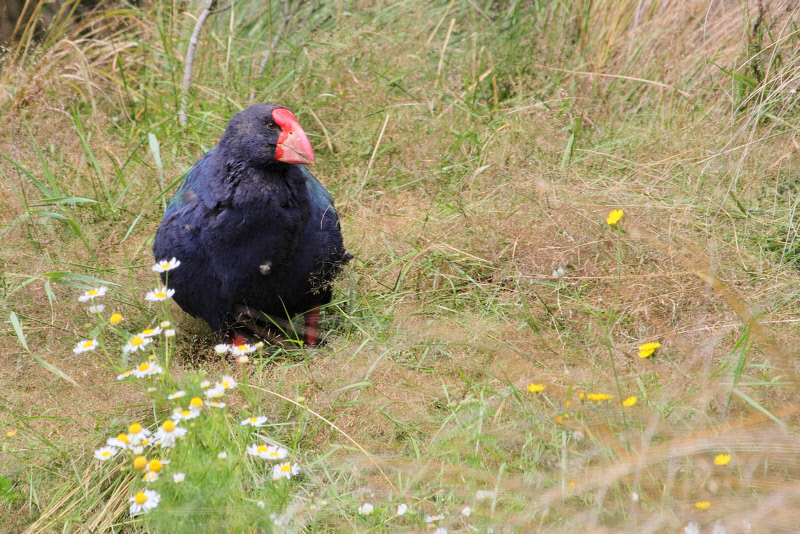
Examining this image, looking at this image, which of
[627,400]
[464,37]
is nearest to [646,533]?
[627,400]

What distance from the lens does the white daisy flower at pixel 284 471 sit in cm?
173

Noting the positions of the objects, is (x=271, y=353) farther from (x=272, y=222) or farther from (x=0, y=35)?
(x=0, y=35)

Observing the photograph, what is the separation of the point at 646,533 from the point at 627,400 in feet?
1.35

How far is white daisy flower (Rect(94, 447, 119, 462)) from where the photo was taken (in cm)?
184

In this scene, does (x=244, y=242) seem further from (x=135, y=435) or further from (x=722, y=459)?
(x=722, y=459)

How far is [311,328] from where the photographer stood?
282 centimetres

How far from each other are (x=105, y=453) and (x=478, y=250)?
1475 millimetres

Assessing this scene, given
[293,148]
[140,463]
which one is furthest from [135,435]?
[293,148]

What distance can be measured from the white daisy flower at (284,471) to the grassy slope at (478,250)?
9 cm

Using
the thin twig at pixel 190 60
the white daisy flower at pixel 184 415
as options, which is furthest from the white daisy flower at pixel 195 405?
the thin twig at pixel 190 60

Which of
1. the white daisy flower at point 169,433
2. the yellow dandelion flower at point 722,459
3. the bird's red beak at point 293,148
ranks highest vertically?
the bird's red beak at point 293,148

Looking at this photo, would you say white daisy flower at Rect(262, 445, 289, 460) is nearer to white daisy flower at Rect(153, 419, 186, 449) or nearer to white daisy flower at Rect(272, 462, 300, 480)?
white daisy flower at Rect(272, 462, 300, 480)

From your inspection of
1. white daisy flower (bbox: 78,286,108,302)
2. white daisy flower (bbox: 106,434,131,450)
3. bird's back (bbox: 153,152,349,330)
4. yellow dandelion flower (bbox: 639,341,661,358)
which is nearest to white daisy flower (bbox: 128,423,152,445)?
white daisy flower (bbox: 106,434,131,450)

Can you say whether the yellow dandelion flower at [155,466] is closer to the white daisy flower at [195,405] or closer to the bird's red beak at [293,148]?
the white daisy flower at [195,405]
